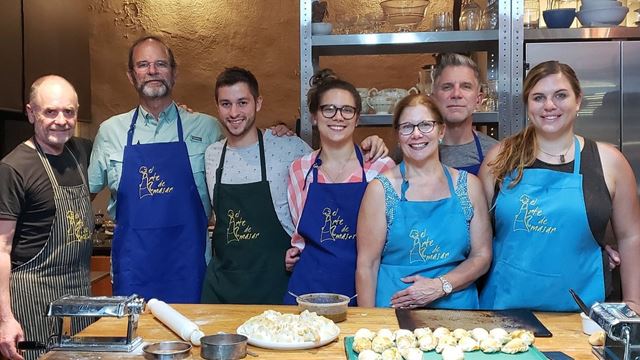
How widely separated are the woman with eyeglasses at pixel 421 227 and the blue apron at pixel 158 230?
92 cm

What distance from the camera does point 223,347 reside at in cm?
168

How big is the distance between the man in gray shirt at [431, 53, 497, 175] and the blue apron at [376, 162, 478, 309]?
0.41 m

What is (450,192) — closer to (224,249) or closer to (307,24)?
(224,249)

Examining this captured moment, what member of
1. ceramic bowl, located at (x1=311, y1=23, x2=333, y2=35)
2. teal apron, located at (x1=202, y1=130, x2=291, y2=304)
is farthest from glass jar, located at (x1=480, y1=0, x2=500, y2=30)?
teal apron, located at (x1=202, y1=130, x2=291, y2=304)

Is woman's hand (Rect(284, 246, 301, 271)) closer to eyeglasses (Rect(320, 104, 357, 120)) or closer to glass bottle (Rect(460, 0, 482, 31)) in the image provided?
eyeglasses (Rect(320, 104, 357, 120))

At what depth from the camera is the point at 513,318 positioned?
2.03m

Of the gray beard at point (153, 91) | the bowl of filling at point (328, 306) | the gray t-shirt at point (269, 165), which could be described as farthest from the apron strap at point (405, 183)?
the gray beard at point (153, 91)

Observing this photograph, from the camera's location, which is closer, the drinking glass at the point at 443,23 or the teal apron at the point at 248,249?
the teal apron at the point at 248,249

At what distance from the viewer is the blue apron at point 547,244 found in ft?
7.41

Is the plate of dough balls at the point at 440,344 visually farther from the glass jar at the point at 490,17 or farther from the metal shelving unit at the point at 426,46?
the glass jar at the point at 490,17

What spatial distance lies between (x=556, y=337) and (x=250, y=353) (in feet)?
2.75

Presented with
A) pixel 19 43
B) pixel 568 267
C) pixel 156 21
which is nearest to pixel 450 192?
pixel 568 267

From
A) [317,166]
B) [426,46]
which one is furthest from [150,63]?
[426,46]

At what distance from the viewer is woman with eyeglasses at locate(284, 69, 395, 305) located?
260cm
